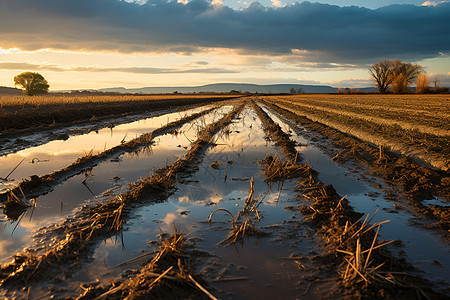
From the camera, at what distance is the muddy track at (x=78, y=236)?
2729 millimetres

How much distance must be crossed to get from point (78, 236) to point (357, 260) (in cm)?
304

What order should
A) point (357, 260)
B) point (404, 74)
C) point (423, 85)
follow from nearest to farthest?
point (357, 260) < point (423, 85) < point (404, 74)

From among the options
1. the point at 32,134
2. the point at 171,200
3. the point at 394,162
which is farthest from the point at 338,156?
the point at 32,134

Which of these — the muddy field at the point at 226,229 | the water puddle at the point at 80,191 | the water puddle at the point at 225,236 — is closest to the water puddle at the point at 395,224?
the muddy field at the point at 226,229

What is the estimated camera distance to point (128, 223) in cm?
389

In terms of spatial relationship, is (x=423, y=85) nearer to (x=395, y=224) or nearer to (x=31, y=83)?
(x=395, y=224)

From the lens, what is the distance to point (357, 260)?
8.55 feet

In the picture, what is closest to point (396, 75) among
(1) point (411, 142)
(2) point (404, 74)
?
(2) point (404, 74)

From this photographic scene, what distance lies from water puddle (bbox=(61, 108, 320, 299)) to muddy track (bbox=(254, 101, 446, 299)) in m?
0.24

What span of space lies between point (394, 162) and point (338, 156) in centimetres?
135

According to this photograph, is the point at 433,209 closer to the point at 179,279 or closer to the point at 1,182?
the point at 179,279

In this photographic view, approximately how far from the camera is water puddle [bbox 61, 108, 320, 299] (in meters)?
2.67

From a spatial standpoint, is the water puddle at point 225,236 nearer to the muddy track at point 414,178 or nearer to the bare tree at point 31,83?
the muddy track at point 414,178

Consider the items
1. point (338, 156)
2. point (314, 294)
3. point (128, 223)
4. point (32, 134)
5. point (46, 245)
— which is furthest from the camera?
point (32, 134)
